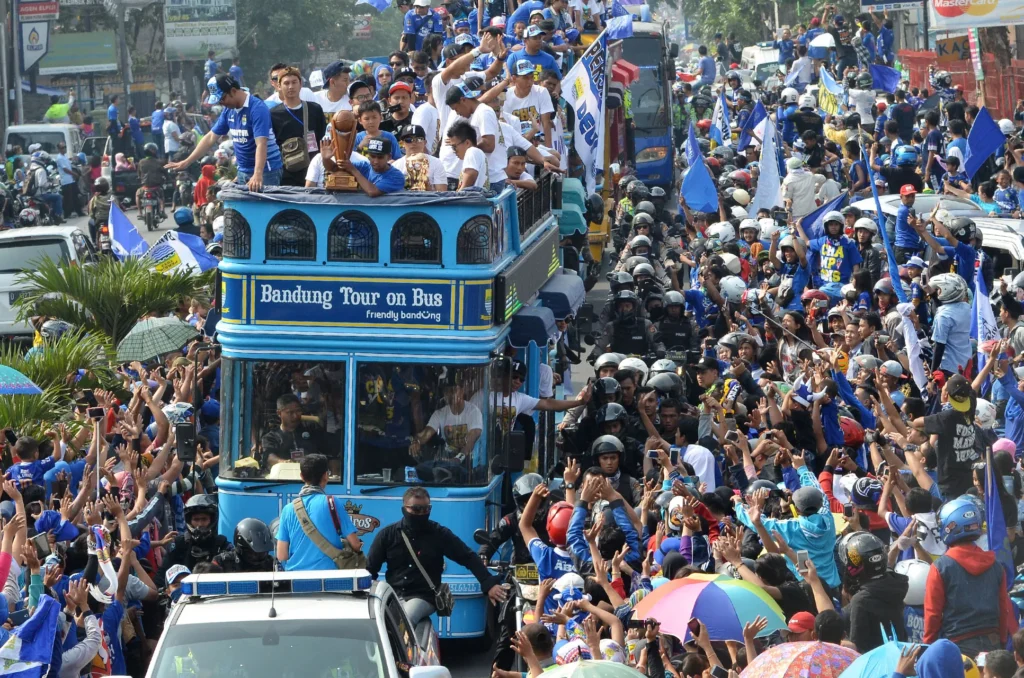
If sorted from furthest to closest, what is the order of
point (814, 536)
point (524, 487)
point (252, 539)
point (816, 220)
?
point (816, 220) < point (524, 487) < point (252, 539) < point (814, 536)

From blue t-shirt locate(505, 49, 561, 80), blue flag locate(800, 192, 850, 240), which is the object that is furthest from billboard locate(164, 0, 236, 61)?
blue flag locate(800, 192, 850, 240)

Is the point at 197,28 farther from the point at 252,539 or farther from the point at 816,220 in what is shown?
the point at 252,539

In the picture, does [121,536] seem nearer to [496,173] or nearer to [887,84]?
[496,173]

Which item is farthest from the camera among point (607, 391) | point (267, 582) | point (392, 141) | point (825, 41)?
point (825, 41)

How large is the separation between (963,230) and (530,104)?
15.5 feet

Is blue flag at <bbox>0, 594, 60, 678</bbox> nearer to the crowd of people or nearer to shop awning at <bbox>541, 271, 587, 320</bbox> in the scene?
the crowd of people

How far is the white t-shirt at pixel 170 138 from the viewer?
136ft

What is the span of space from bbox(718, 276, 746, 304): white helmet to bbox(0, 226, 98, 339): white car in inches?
329

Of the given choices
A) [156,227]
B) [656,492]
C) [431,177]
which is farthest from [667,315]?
[156,227]

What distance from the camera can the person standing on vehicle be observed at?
10328 millimetres

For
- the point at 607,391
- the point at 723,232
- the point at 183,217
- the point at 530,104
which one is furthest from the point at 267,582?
the point at 183,217

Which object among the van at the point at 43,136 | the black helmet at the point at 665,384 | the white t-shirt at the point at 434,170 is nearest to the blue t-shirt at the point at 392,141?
the white t-shirt at the point at 434,170

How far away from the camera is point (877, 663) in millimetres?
6609

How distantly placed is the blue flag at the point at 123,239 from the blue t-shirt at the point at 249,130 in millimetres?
8103
